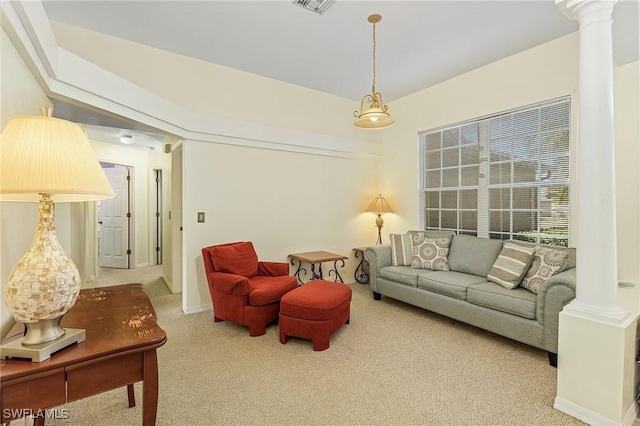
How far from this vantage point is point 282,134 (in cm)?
418

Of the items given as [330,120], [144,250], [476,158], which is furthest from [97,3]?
[144,250]

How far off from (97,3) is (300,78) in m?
2.24

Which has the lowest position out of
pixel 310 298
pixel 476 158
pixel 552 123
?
pixel 310 298

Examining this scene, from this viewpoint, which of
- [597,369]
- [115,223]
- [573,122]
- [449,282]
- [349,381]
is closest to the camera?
[597,369]

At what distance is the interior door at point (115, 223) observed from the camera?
6.22 m

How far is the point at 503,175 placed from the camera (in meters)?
3.72

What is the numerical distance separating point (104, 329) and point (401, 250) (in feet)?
11.2

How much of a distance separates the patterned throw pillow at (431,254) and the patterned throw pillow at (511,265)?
634 mm

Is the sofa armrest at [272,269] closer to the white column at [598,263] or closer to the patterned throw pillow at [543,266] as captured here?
the patterned throw pillow at [543,266]

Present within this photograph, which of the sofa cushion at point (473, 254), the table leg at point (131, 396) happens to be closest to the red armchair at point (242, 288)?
the table leg at point (131, 396)

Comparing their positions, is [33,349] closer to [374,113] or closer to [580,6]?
[374,113]

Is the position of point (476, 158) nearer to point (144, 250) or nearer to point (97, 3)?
point (97, 3)

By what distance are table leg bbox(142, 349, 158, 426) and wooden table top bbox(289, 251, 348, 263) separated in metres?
2.63

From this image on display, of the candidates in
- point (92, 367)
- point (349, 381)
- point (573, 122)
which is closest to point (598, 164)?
Result: point (573, 122)
